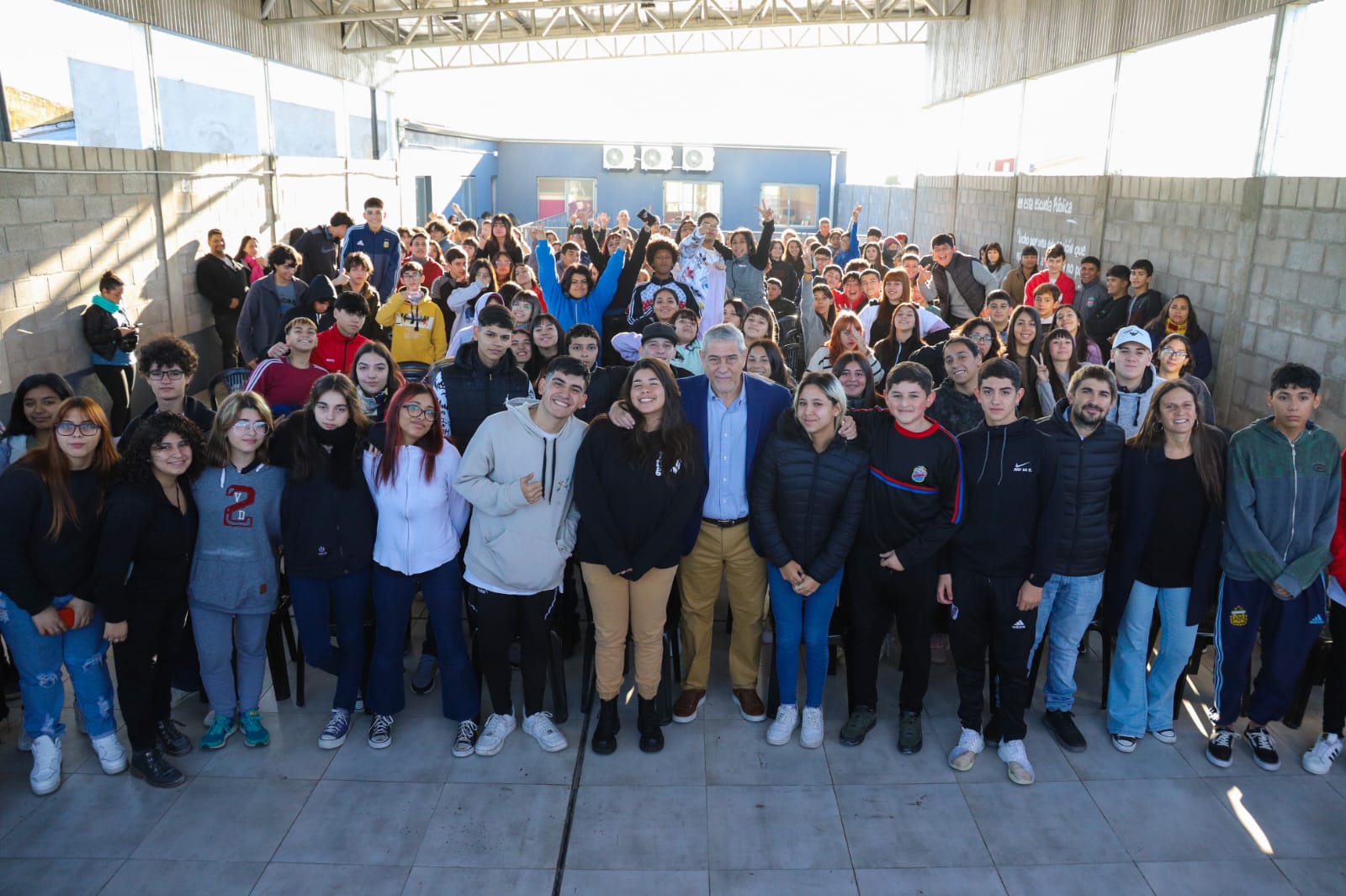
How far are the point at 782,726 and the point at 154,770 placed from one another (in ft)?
7.73

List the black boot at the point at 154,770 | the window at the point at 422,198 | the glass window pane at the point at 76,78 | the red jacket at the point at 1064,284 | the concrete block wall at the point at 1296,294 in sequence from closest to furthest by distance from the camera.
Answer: the black boot at the point at 154,770 → the concrete block wall at the point at 1296,294 → the glass window pane at the point at 76,78 → the red jacket at the point at 1064,284 → the window at the point at 422,198

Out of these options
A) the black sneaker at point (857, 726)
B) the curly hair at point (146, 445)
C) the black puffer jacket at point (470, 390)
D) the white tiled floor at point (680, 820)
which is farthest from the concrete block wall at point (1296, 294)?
the curly hair at point (146, 445)

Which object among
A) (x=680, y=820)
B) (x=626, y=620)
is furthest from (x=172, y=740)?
(x=680, y=820)

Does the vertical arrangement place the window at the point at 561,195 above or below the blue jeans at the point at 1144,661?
above

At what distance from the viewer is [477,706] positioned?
12.2 ft

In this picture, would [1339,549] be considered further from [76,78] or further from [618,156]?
[618,156]

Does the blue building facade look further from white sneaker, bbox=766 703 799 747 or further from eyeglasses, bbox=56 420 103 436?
eyeglasses, bbox=56 420 103 436

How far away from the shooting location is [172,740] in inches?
139

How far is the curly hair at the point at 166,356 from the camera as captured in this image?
3.55 meters

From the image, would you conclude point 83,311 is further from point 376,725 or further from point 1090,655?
point 1090,655

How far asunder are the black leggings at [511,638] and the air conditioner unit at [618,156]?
23.0m

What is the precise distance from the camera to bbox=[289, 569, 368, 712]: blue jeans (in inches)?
139

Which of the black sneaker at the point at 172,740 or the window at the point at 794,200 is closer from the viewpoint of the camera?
Answer: the black sneaker at the point at 172,740

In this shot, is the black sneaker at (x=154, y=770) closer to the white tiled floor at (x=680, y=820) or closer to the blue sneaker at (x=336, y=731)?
the white tiled floor at (x=680, y=820)
